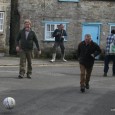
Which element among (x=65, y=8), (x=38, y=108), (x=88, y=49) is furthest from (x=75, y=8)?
(x=38, y=108)

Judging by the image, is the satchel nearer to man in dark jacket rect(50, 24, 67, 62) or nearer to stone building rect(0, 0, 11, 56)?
man in dark jacket rect(50, 24, 67, 62)

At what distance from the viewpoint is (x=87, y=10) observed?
2830 cm

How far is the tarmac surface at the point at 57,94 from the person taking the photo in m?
10.8

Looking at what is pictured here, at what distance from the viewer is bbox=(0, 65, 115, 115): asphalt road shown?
10.8m

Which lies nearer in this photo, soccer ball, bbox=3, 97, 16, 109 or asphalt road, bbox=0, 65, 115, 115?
soccer ball, bbox=3, 97, 16, 109

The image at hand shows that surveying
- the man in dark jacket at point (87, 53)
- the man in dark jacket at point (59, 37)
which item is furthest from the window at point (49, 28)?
the man in dark jacket at point (87, 53)

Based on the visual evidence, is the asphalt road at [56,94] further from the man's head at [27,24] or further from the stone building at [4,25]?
the stone building at [4,25]

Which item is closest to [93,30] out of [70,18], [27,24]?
[70,18]

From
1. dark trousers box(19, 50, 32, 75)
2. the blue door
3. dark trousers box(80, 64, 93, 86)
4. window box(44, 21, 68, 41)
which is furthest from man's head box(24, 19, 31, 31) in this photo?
the blue door

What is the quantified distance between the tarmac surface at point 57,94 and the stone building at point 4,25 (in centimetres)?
894

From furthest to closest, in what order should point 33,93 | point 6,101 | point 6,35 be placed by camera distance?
point 6,35 < point 33,93 < point 6,101

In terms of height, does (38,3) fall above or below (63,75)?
above

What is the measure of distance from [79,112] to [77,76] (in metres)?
7.41

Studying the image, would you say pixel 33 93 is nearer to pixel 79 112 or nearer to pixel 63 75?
pixel 79 112
